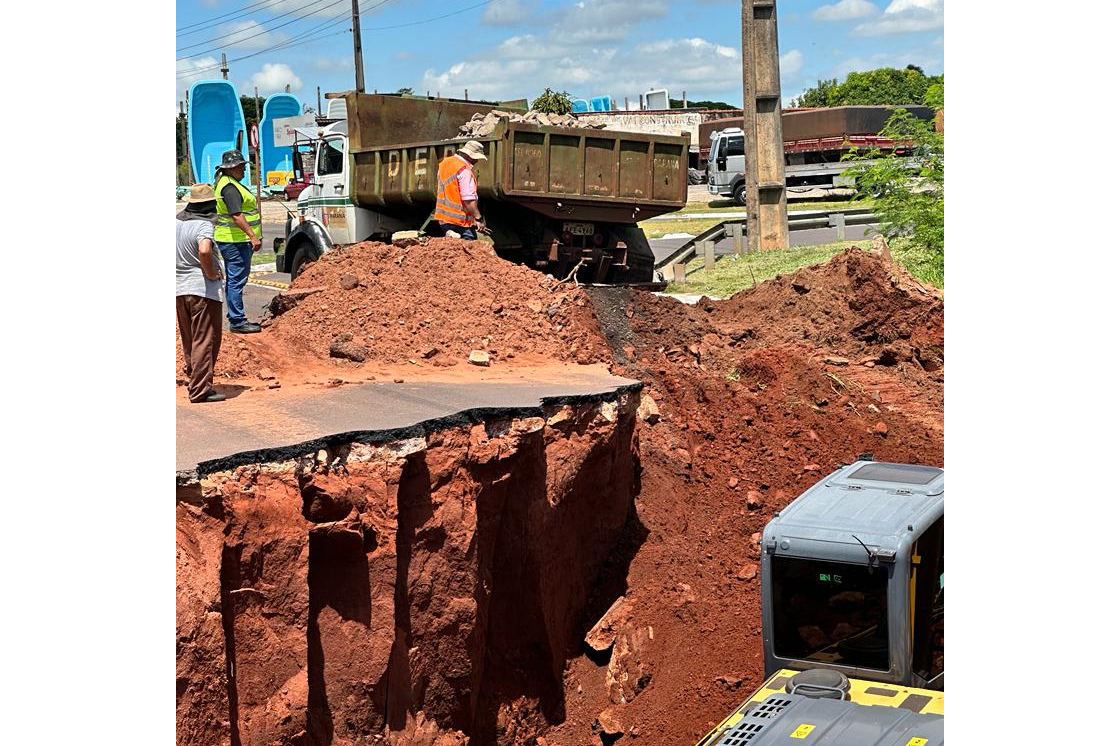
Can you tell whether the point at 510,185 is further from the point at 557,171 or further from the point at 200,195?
the point at 200,195

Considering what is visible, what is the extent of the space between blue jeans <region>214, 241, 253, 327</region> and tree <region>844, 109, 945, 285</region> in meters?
8.71

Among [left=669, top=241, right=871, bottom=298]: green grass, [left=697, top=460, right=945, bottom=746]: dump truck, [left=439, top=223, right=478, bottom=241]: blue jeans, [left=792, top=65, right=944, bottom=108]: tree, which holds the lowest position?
[left=697, top=460, right=945, bottom=746]: dump truck

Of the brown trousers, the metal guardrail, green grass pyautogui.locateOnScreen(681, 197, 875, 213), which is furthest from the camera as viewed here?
green grass pyautogui.locateOnScreen(681, 197, 875, 213)

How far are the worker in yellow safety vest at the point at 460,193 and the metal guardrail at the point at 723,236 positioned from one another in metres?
7.09

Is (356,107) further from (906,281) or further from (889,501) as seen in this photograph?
(889,501)

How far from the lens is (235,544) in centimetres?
597

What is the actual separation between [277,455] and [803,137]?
3528 cm

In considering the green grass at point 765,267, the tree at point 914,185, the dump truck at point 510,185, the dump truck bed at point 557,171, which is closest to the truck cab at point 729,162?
the green grass at point 765,267

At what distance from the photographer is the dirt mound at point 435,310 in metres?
10.5

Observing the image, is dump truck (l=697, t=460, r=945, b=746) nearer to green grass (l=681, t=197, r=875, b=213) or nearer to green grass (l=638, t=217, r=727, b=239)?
Result: green grass (l=638, t=217, r=727, b=239)

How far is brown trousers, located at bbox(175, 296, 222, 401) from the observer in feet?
25.3

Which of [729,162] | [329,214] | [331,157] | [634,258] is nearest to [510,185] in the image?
[634,258]

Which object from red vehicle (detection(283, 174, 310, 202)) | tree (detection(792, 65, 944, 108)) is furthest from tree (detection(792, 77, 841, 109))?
red vehicle (detection(283, 174, 310, 202))

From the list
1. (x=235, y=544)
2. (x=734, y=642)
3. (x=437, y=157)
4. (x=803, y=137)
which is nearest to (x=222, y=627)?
(x=235, y=544)
